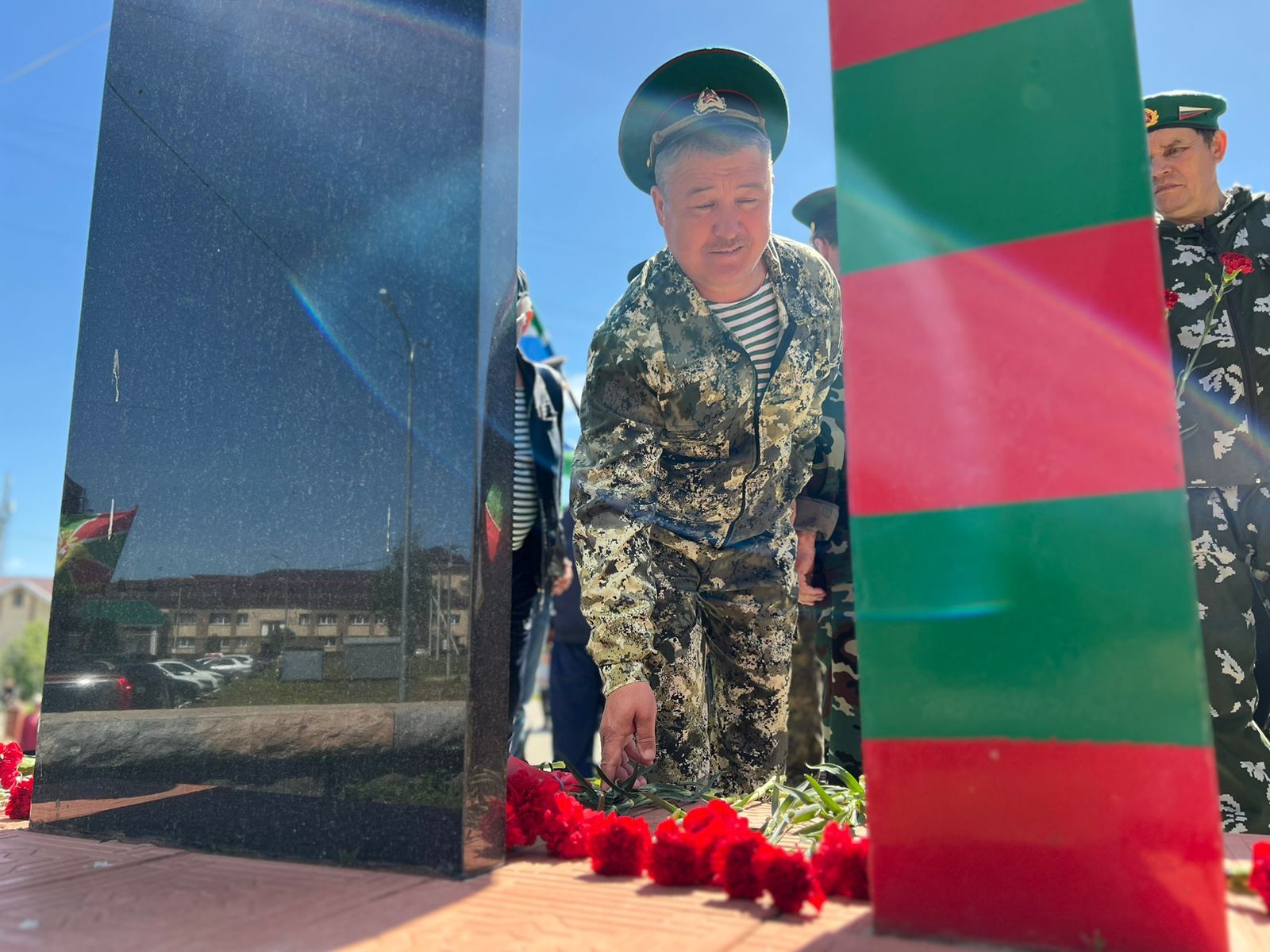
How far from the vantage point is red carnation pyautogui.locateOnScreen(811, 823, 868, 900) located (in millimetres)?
1225

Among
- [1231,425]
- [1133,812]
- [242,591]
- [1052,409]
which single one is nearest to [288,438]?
[242,591]

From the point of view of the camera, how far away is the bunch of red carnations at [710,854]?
3.82 ft

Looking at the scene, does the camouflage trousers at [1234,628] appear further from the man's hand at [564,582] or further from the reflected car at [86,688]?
the reflected car at [86,688]

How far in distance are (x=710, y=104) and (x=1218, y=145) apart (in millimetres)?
1651

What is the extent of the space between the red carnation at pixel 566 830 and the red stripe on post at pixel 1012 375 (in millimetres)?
754

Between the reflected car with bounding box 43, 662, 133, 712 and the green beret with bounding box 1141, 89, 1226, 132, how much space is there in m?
3.02

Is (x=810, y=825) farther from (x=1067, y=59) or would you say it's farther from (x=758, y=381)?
(x=1067, y=59)

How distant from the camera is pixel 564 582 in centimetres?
423

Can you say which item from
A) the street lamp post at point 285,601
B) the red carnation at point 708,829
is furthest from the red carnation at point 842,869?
the street lamp post at point 285,601

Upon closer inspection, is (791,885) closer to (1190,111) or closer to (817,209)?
(1190,111)

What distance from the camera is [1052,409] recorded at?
1067 millimetres

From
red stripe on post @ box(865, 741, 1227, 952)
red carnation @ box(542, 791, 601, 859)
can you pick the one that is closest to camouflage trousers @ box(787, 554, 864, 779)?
red carnation @ box(542, 791, 601, 859)

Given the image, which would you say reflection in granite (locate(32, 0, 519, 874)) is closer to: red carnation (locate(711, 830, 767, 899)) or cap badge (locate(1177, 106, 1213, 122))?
red carnation (locate(711, 830, 767, 899))

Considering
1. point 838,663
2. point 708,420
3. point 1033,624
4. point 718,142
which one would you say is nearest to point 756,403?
point 708,420
